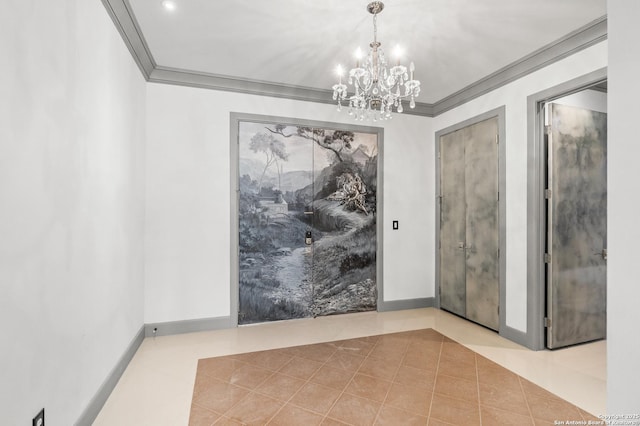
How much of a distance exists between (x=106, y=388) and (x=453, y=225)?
4009 millimetres

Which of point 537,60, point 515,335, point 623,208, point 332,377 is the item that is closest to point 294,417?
point 332,377

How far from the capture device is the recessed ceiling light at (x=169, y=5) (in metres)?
2.36

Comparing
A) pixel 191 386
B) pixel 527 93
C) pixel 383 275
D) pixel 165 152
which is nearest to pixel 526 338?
pixel 383 275

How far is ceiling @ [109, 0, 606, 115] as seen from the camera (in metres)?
2.41

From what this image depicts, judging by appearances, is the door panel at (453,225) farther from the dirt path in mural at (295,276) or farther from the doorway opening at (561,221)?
the dirt path in mural at (295,276)

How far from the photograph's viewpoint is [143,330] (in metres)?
3.31

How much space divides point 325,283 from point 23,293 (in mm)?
3124

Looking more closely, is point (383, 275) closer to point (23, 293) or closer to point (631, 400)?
point (631, 400)

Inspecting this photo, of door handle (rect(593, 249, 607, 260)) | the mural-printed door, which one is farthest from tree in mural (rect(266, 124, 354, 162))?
door handle (rect(593, 249, 607, 260))

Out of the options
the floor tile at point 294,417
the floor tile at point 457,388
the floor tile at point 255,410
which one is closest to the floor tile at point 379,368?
the floor tile at point 457,388

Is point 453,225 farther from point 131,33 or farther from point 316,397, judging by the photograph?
point 131,33

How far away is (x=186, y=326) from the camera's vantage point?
3504 mm

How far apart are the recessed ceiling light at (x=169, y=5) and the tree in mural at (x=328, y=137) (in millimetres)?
1633

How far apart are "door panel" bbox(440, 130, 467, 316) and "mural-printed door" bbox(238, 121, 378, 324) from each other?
98cm
